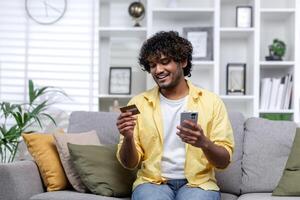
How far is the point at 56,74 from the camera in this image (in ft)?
13.6

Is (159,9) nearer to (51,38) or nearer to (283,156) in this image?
(51,38)

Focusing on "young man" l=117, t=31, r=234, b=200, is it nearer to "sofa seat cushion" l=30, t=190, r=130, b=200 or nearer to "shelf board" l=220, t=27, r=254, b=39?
"sofa seat cushion" l=30, t=190, r=130, b=200

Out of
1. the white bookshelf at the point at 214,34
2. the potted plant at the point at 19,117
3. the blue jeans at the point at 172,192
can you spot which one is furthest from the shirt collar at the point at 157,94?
the white bookshelf at the point at 214,34

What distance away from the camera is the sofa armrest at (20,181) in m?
2.41

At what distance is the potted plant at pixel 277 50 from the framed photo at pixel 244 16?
242mm

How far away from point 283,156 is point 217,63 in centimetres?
130

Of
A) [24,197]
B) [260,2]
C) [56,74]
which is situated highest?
[260,2]

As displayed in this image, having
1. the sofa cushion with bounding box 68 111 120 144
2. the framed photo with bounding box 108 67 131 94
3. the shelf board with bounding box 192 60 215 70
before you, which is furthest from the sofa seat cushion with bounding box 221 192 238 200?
the framed photo with bounding box 108 67 131 94

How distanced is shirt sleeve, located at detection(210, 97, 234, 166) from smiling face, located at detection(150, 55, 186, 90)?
236 mm

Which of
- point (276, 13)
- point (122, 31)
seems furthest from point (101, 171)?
point (276, 13)

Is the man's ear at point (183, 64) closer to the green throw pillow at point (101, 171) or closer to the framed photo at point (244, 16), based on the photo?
the green throw pillow at point (101, 171)

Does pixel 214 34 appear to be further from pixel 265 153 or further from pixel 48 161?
pixel 48 161

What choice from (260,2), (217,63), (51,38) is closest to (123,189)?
(217,63)

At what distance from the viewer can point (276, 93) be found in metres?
3.94
